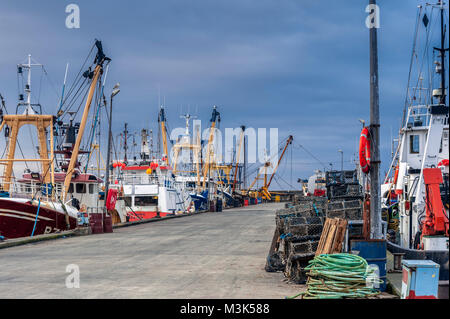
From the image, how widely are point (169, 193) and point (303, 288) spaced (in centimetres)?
3485

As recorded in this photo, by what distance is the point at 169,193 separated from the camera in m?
44.4

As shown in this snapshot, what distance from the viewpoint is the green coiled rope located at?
8453mm

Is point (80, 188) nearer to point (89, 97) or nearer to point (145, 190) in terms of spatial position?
point (89, 97)

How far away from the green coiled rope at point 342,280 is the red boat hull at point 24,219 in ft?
55.1

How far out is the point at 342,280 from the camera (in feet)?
28.1

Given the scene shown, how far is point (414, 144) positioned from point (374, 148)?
910cm

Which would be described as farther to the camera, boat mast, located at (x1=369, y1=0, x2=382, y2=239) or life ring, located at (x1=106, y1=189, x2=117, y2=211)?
life ring, located at (x1=106, y1=189, x2=117, y2=211)

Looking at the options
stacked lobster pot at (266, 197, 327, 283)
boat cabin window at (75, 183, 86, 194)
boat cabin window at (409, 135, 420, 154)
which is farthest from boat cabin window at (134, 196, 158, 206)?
stacked lobster pot at (266, 197, 327, 283)

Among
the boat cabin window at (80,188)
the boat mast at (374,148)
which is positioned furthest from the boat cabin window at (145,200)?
the boat mast at (374,148)

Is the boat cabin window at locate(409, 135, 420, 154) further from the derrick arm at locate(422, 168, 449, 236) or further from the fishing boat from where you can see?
the fishing boat

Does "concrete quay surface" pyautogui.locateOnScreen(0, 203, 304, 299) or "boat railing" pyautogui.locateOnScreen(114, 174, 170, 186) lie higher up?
"boat railing" pyautogui.locateOnScreen(114, 174, 170, 186)

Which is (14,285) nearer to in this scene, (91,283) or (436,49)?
(91,283)
